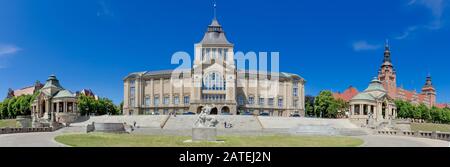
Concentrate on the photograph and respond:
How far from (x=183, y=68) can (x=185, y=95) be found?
234 inches

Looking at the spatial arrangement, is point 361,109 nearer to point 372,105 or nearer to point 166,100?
point 372,105

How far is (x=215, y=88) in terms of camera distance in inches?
3748

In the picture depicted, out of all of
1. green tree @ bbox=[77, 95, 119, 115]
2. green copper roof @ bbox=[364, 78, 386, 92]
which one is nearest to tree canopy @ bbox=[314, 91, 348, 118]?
green copper roof @ bbox=[364, 78, 386, 92]

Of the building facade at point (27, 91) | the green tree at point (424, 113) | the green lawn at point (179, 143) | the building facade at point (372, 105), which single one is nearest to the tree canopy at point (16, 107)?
the building facade at point (27, 91)

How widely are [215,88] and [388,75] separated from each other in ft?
285

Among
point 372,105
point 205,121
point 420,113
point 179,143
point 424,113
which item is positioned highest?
point 205,121

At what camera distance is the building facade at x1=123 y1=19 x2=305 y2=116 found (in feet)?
311

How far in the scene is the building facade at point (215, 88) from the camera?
94.7 metres

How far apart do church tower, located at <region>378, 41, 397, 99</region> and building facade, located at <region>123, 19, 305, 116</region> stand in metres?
61.6

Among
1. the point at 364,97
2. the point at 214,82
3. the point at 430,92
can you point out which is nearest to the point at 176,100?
the point at 214,82

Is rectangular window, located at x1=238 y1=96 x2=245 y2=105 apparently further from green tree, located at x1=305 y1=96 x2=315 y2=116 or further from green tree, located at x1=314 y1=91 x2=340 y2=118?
green tree, located at x1=305 y1=96 x2=315 y2=116

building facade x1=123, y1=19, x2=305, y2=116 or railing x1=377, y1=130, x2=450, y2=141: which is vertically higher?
building facade x1=123, y1=19, x2=305, y2=116

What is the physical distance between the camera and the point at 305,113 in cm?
11694
